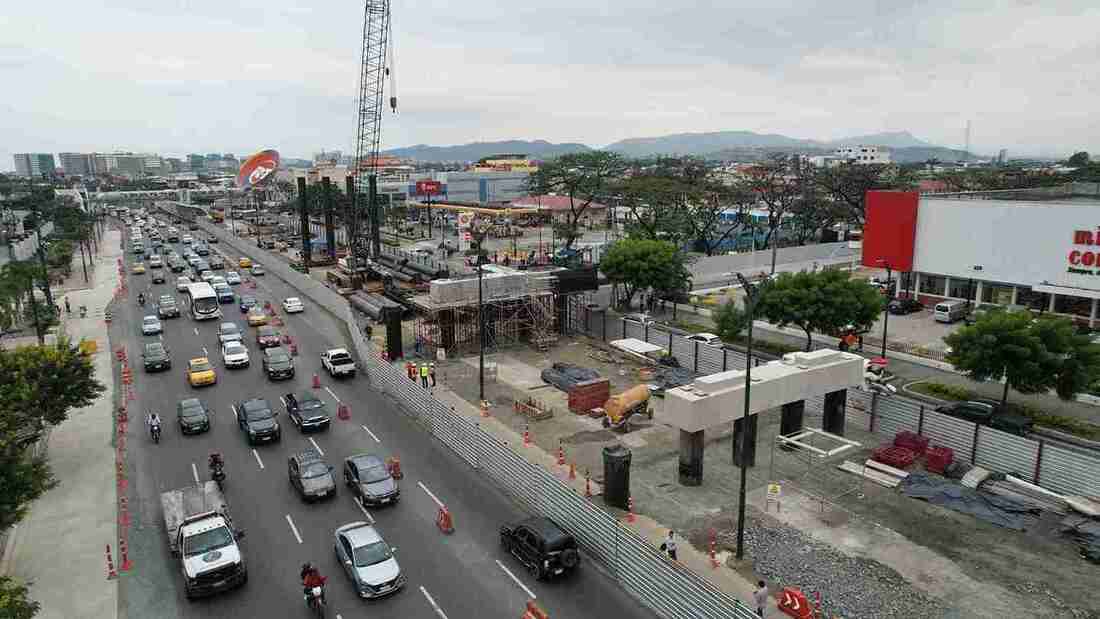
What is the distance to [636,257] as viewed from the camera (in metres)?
49.7

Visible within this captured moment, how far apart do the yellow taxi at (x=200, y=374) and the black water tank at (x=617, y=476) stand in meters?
24.3

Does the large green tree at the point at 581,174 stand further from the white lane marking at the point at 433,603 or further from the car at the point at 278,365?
the white lane marking at the point at 433,603

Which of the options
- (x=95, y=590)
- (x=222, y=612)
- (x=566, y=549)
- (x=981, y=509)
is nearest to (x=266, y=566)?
(x=222, y=612)

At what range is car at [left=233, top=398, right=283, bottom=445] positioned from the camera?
27.7 metres

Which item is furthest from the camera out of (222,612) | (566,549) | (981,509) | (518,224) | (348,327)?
(518,224)

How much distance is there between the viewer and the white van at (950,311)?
46375mm

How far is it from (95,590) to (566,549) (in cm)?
1276

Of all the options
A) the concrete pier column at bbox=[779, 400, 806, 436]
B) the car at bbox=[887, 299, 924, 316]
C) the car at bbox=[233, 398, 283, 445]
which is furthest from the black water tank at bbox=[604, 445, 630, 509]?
the car at bbox=[887, 299, 924, 316]

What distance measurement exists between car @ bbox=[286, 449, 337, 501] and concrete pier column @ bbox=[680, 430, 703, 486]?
12235 mm

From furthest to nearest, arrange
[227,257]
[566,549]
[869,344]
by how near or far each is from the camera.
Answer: [227,257] < [869,344] < [566,549]

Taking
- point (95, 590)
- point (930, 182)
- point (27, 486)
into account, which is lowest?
point (95, 590)

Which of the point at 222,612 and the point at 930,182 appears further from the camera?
the point at 930,182

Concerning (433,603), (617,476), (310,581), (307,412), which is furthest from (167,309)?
(433,603)

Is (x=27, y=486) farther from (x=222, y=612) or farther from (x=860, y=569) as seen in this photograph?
(x=860, y=569)
